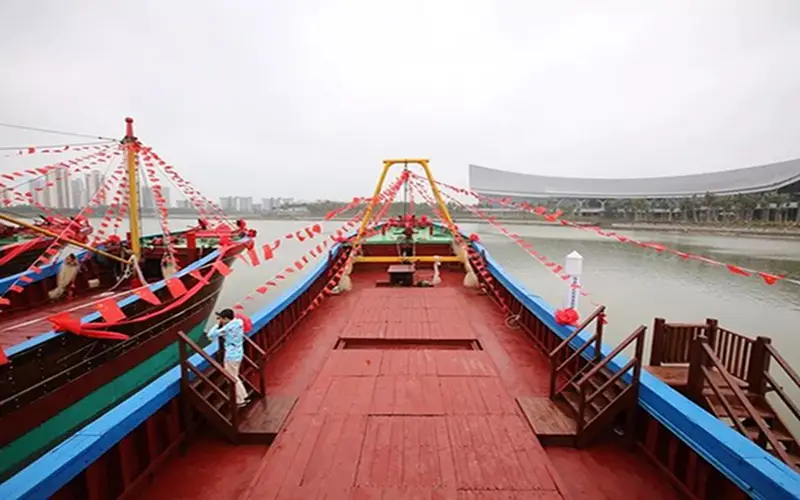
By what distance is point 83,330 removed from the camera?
227 inches

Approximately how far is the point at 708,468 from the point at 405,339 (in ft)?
12.2

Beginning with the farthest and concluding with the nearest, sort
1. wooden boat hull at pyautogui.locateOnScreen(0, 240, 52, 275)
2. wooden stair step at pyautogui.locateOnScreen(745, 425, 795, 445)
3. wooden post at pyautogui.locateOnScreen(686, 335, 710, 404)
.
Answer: wooden boat hull at pyautogui.locateOnScreen(0, 240, 52, 275) < wooden stair step at pyautogui.locateOnScreen(745, 425, 795, 445) < wooden post at pyautogui.locateOnScreen(686, 335, 710, 404)

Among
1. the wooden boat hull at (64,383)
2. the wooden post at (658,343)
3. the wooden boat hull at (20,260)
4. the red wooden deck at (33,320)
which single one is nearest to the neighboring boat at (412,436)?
the wooden post at (658,343)

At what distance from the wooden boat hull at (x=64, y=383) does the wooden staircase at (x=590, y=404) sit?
669cm

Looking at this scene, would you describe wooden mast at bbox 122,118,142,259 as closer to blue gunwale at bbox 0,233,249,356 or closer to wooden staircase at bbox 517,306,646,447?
blue gunwale at bbox 0,233,249,356

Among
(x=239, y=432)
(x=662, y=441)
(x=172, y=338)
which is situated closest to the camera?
(x=662, y=441)

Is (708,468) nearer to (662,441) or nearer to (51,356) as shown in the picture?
(662,441)

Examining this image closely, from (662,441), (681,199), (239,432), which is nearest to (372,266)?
(239,432)

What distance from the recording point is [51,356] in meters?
5.84

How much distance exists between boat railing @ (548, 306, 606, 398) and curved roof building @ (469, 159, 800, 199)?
247 ft

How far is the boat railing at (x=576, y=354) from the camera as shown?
12.6ft

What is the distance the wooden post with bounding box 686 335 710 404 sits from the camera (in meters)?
3.75

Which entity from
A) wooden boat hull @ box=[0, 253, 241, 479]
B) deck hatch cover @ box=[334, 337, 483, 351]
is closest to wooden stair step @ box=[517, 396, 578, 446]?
deck hatch cover @ box=[334, 337, 483, 351]

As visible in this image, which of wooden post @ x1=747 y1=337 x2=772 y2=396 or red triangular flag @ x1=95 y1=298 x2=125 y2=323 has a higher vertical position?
red triangular flag @ x1=95 y1=298 x2=125 y2=323
